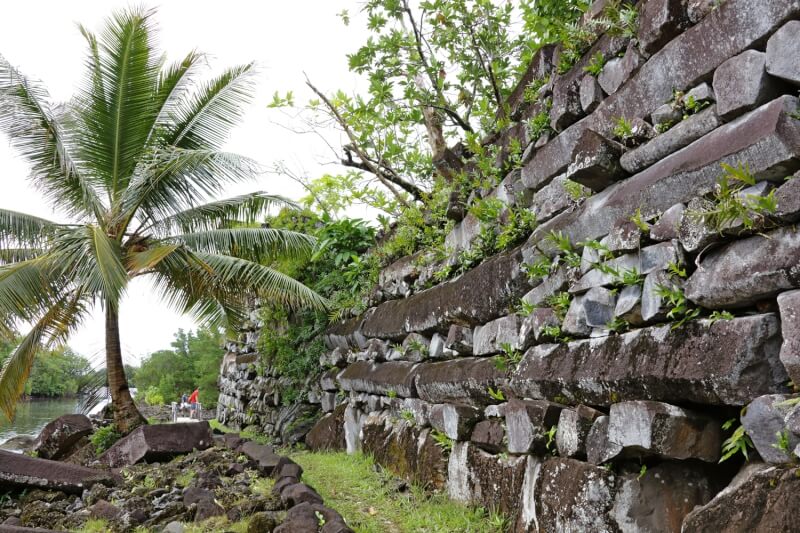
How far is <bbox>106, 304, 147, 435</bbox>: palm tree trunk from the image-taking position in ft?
28.6

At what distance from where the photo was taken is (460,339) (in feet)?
16.2

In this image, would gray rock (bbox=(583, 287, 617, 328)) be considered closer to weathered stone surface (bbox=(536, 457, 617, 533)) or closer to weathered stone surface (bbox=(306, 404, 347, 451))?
weathered stone surface (bbox=(536, 457, 617, 533))

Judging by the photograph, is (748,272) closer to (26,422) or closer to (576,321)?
(576,321)

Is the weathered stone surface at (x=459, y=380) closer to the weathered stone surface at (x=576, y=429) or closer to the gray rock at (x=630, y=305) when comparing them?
the weathered stone surface at (x=576, y=429)

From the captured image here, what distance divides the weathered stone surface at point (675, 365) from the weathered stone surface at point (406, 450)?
5.12ft

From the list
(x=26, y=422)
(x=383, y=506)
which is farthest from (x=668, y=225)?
(x=26, y=422)

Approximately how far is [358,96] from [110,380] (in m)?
5.30

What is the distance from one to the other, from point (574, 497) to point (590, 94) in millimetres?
2270

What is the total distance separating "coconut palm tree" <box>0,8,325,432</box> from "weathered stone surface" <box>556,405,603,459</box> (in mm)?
5980

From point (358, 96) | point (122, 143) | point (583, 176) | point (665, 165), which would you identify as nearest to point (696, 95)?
Result: point (665, 165)

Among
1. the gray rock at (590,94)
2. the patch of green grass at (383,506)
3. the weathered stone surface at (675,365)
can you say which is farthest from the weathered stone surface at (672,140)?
the patch of green grass at (383,506)

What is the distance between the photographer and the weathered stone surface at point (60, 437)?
7.95m

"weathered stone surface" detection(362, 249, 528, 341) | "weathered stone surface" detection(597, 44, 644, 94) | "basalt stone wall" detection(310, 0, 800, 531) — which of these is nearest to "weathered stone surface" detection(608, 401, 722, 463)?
"basalt stone wall" detection(310, 0, 800, 531)

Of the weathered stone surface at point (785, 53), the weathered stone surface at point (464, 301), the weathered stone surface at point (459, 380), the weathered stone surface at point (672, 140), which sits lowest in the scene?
the weathered stone surface at point (459, 380)
